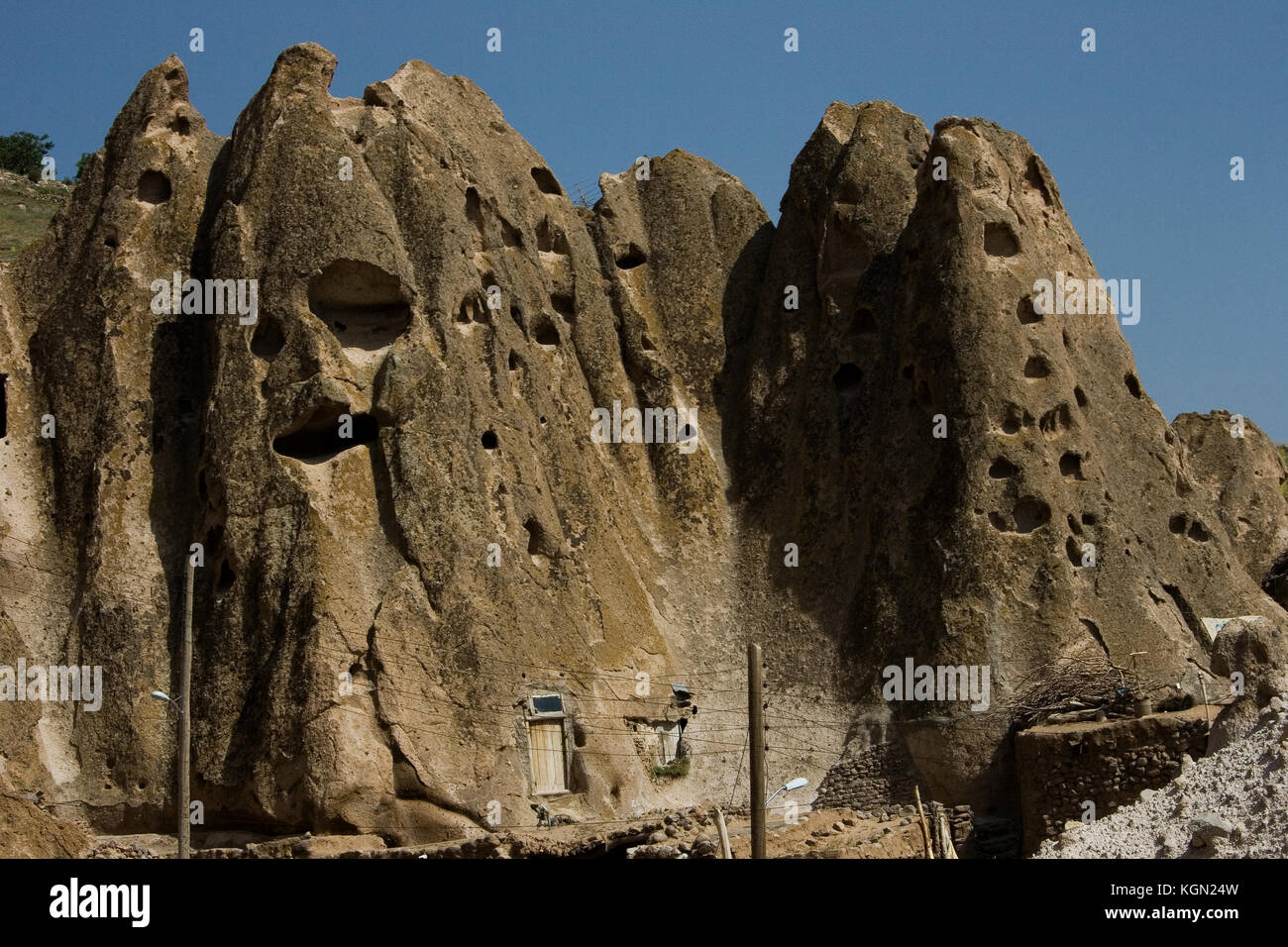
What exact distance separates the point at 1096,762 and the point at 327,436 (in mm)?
14579

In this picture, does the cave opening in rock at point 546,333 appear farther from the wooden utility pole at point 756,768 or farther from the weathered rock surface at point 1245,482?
the wooden utility pole at point 756,768

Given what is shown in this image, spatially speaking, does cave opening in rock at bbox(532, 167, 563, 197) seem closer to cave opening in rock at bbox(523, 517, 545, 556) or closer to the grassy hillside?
cave opening in rock at bbox(523, 517, 545, 556)

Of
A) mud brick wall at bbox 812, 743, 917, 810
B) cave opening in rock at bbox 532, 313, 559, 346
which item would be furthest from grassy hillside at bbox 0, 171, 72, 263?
mud brick wall at bbox 812, 743, 917, 810

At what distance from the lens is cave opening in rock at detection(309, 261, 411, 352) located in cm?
3550

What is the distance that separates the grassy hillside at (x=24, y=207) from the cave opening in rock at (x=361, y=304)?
24.2 metres

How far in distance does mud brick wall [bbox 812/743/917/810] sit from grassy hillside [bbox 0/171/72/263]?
110 ft

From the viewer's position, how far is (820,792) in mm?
33438

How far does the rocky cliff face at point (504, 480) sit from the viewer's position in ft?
107

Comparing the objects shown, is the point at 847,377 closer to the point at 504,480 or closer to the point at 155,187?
the point at 504,480

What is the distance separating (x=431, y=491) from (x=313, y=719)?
4.75 meters
